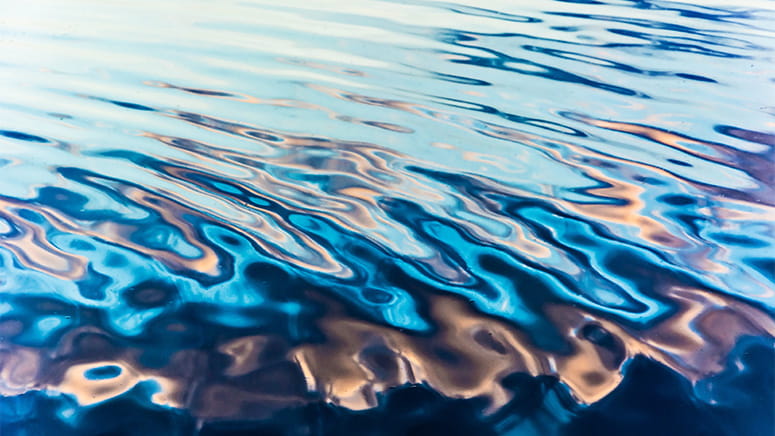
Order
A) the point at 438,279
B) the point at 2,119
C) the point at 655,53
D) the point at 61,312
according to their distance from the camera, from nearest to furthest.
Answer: the point at 61,312, the point at 438,279, the point at 2,119, the point at 655,53

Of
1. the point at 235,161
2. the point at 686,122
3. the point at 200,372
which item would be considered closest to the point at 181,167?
the point at 235,161

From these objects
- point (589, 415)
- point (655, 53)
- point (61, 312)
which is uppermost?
point (655, 53)

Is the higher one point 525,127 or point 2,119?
point 2,119

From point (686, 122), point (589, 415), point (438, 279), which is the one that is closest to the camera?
point (589, 415)

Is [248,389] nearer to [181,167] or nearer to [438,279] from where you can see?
[438,279]

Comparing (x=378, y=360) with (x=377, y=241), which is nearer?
(x=378, y=360)

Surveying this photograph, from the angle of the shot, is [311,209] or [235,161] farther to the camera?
[235,161]
